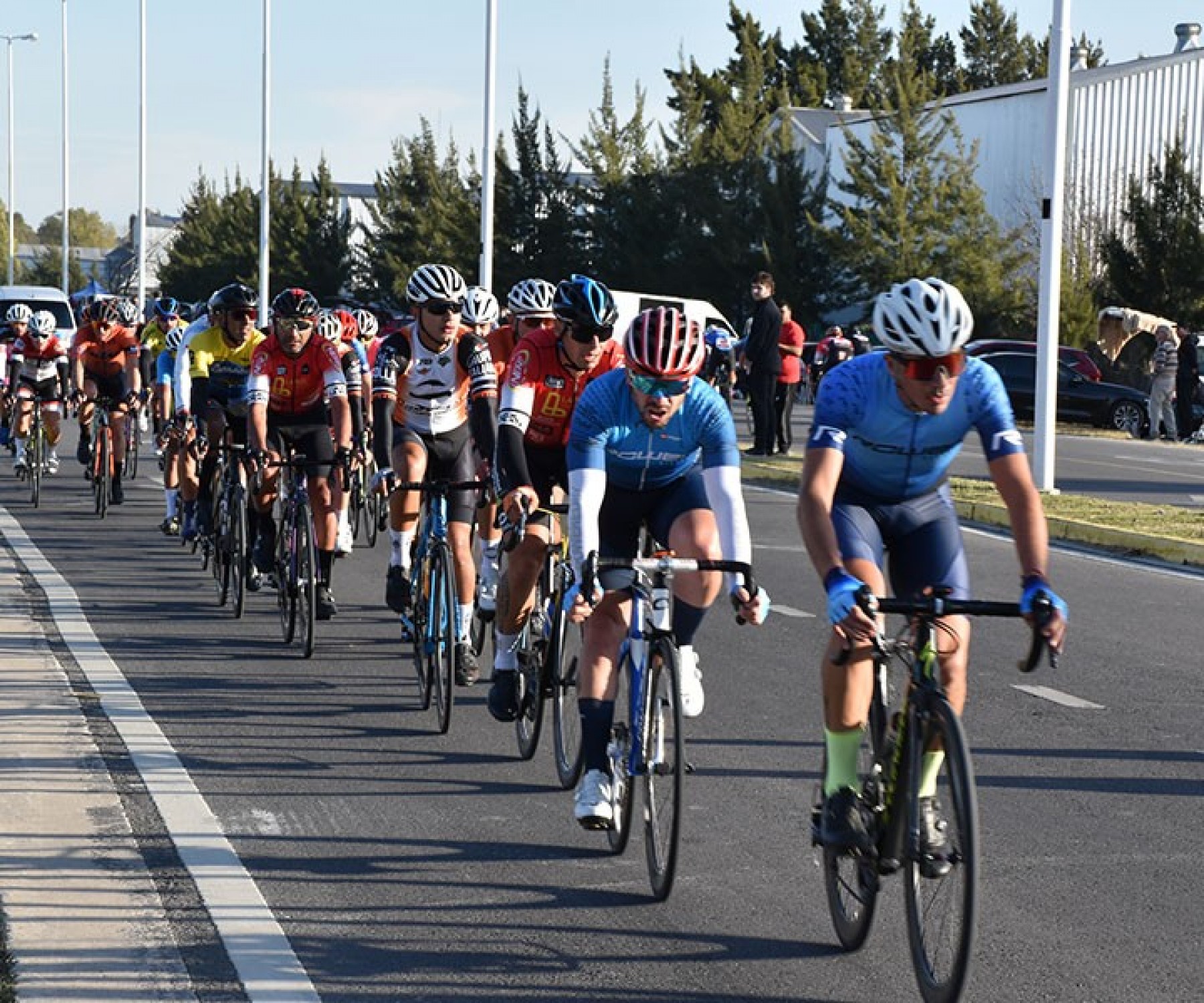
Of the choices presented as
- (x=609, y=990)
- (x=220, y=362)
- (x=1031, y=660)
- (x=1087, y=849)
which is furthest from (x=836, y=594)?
(x=220, y=362)

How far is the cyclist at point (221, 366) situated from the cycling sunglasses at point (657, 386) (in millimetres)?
7177

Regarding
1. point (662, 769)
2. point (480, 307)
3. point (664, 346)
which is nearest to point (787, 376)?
point (480, 307)

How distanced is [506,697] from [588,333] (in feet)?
4.85

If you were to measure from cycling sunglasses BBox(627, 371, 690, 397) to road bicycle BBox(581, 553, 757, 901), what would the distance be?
538mm

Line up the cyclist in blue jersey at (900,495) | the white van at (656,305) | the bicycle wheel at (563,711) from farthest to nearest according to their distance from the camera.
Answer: the white van at (656,305)
the bicycle wheel at (563,711)
the cyclist in blue jersey at (900,495)

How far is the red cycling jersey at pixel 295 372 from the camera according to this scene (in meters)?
11.7

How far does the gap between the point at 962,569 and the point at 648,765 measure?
→ 1.14 m

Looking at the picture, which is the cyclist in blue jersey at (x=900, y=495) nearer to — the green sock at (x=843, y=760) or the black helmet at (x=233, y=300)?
the green sock at (x=843, y=760)

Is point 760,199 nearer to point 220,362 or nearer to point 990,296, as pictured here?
point 990,296

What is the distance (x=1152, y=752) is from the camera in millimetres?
8484

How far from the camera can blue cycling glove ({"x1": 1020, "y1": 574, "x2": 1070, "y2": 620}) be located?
5.15 metres

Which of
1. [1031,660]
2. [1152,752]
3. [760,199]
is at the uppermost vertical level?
[760,199]

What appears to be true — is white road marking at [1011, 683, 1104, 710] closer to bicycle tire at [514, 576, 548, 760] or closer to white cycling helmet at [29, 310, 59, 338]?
bicycle tire at [514, 576, 548, 760]

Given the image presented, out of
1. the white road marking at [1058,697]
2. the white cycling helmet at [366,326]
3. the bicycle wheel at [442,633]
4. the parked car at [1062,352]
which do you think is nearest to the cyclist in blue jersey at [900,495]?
the bicycle wheel at [442,633]
